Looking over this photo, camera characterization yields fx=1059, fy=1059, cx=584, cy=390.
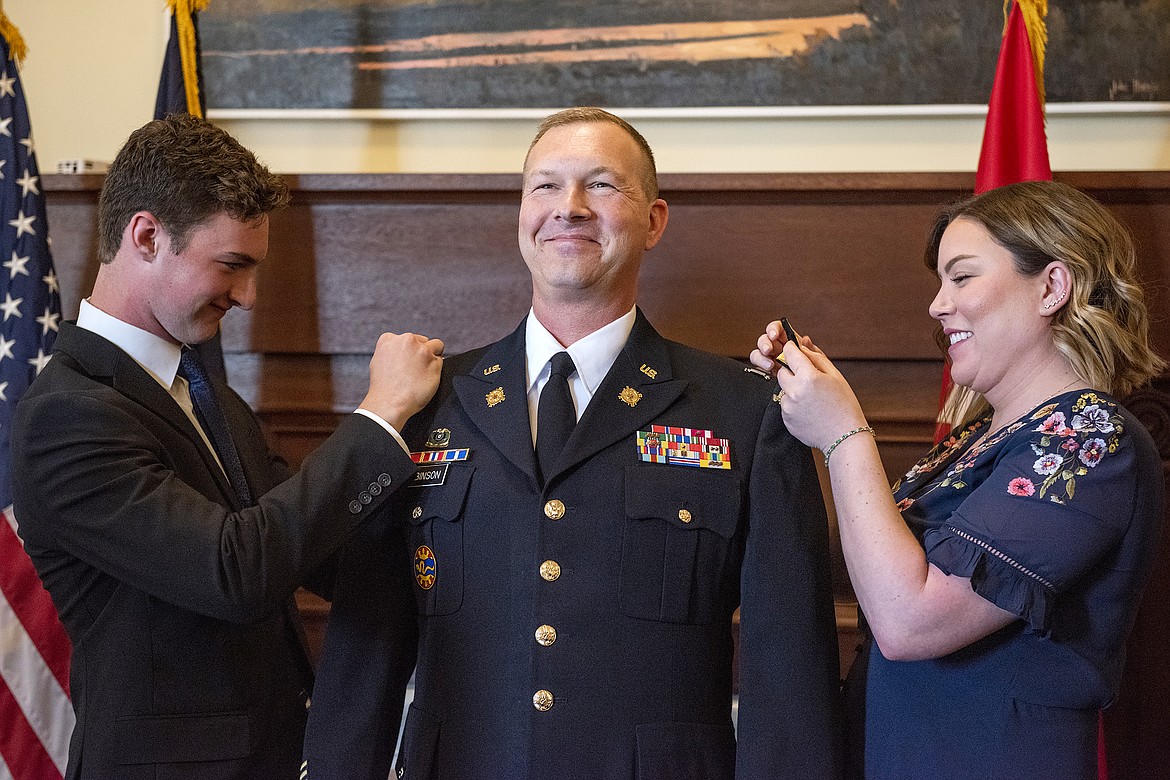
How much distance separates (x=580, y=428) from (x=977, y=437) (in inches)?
28.3

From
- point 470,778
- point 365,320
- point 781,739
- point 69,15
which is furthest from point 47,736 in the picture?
point 69,15

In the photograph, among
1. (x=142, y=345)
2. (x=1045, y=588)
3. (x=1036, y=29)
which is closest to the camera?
(x=1045, y=588)

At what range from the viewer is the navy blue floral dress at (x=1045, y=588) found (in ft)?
4.84

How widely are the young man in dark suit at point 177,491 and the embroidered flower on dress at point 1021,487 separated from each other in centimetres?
91

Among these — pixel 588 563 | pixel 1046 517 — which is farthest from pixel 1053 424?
pixel 588 563

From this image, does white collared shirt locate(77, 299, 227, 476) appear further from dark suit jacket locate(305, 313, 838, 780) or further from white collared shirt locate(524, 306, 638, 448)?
white collared shirt locate(524, 306, 638, 448)

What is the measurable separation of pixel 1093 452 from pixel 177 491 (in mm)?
1377

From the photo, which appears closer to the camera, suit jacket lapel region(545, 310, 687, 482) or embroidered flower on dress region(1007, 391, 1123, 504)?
embroidered flower on dress region(1007, 391, 1123, 504)

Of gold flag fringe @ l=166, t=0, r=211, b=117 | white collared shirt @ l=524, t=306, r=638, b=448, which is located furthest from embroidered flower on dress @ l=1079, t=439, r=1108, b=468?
gold flag fringe @ l=166, t=0, r=211, b=117

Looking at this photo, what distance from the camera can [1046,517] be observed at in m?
1.48

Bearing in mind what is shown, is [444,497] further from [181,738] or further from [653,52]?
[653,52]

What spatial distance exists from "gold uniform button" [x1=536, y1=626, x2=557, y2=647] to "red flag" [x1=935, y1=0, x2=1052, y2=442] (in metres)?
1.42

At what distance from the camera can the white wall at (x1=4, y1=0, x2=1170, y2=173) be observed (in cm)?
297

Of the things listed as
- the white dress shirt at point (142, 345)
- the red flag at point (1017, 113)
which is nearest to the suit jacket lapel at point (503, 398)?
the white dress shirt at point (142, 345)
